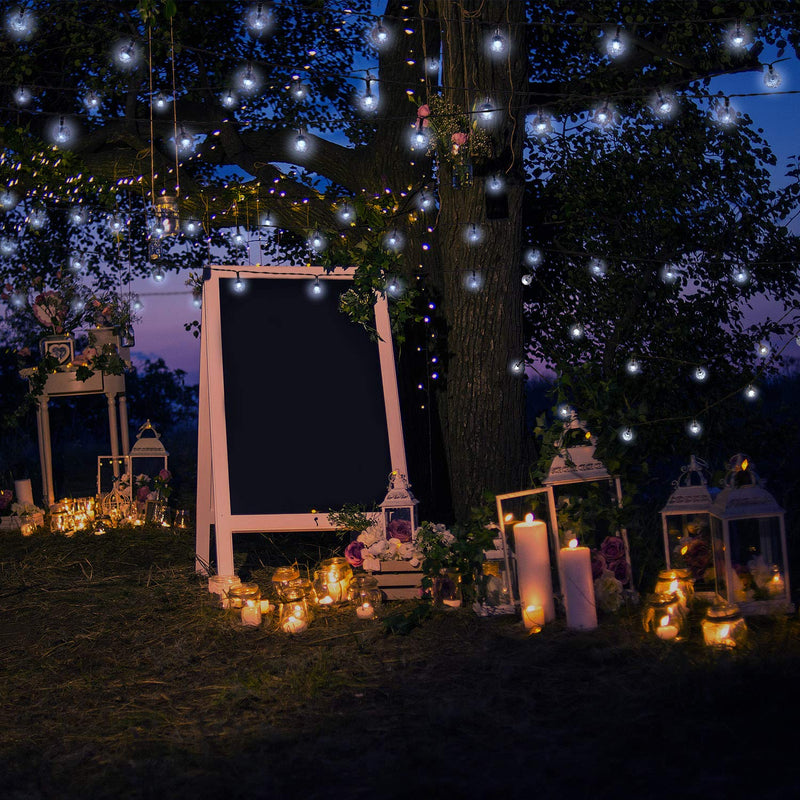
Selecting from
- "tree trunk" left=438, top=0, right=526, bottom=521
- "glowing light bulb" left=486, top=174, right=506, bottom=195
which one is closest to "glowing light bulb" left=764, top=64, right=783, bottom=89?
"glowing light bulb" left=486, top=174, right=506, bottom=195

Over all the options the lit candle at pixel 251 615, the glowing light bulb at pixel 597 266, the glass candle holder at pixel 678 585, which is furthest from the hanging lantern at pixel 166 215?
the glass candle holder at pixel 678 585

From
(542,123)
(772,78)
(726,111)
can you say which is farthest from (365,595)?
(772,78)

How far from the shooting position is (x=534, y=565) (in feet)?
12.5

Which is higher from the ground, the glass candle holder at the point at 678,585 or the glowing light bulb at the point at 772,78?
the glowing light bulb at the point at 772,78

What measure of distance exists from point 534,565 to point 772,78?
2285mm

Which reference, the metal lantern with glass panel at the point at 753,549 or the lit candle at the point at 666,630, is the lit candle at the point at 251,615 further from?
the metal lantern with glass panel at the point at 753,549

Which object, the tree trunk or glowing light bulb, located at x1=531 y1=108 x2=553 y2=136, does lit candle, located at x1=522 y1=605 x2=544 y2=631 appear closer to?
the tree trunk

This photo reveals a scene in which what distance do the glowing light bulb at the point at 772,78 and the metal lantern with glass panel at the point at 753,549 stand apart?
157cm

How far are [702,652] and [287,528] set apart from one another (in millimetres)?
2030

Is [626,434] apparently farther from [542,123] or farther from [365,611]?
[542,123]

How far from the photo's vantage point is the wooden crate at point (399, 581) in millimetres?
4434

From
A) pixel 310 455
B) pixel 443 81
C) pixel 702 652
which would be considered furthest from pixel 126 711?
pixel 443 81

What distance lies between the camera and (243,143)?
6.91 m

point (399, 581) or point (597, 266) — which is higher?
point (597, 266)
